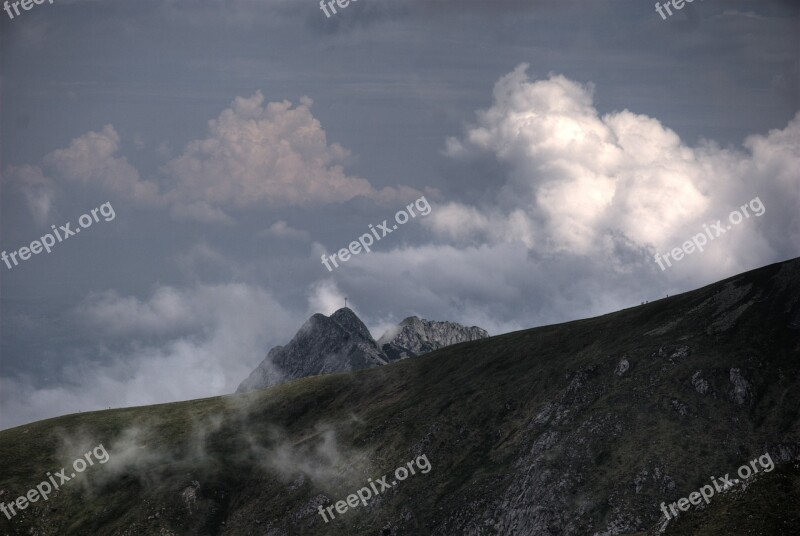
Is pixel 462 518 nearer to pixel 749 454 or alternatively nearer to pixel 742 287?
pixel 749 454

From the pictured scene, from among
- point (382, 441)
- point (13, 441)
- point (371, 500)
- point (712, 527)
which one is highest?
point (13, 441)

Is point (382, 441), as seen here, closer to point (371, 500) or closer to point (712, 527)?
point (371, 500)

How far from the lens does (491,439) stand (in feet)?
480

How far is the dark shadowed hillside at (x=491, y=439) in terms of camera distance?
120 m

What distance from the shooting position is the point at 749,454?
380ft

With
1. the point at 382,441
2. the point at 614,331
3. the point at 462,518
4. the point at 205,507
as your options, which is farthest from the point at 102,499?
the point at 614,331

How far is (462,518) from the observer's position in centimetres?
12862

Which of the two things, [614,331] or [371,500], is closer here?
[371,500]

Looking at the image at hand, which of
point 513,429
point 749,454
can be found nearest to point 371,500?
point 513,429

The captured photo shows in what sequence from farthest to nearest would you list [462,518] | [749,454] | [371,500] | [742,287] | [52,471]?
[52,471]
[742,287]
[371,500]
[462,518]
[749,454]

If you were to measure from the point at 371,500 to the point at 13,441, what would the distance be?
89605mm

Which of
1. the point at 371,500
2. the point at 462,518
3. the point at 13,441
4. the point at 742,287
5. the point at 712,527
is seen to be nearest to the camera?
the point at 712,527

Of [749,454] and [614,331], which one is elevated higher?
[614,331]

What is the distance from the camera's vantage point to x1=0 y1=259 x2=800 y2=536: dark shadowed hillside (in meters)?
120
